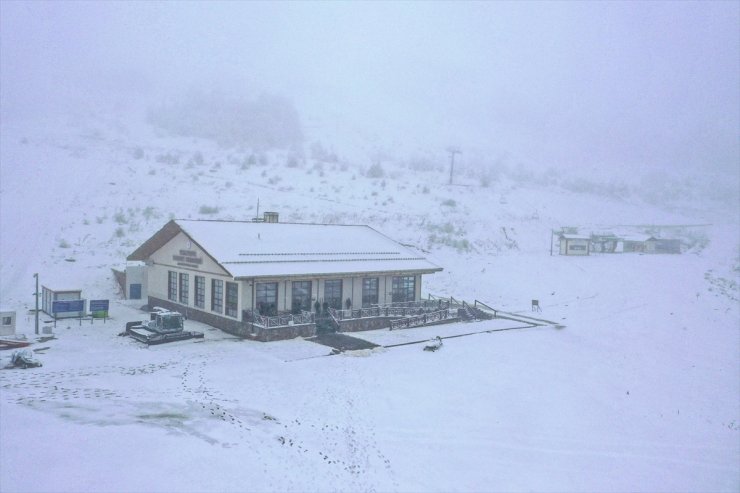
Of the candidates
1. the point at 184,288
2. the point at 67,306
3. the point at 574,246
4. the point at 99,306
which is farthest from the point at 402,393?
the point at 574,246

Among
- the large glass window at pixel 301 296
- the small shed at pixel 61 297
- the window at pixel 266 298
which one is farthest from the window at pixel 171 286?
the large glass window at pixel 301 296

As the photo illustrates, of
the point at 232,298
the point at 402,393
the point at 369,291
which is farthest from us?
the point at 369,291

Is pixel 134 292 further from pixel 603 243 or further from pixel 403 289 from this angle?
pixel 603 243

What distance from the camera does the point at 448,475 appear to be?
44.0 feet

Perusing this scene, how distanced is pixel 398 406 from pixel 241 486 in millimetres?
6817

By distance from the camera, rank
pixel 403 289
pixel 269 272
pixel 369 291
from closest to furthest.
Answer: pixel 269 272 < pixel 369 291 < pixel 403 289

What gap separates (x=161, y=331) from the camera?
23.0 m

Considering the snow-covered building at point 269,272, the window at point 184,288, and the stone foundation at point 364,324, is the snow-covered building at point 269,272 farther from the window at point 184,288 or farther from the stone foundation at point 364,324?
the stone foundation at point 364,324

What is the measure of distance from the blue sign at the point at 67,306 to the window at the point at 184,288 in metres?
4.72

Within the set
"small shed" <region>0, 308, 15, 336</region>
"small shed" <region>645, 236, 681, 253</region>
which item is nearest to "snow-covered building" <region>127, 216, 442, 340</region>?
"small shed" <region>0, 308, 15, 336</region>

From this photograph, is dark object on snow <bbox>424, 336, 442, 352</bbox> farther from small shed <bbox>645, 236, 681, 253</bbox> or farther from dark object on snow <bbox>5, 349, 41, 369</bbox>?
small shed <bbox>645, 236, 681, 253</bbox>

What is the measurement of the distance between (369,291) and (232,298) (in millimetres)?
7501

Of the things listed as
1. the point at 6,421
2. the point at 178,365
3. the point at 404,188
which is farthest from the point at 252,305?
the point at 404,188

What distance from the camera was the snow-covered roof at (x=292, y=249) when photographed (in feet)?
84.8
